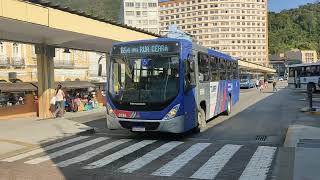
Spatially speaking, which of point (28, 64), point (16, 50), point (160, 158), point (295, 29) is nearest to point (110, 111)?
point (160, 158)

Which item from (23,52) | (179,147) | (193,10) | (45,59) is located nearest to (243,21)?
(193,10)

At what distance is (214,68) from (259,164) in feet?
29.4

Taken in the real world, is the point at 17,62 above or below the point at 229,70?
above

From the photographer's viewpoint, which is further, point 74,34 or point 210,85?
point 74,34

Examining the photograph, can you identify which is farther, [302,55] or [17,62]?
[302,55]

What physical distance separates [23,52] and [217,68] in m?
34.1

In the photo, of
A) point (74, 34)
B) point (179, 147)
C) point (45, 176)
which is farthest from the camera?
point (74, 34)

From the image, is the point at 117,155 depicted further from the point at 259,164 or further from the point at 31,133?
the point at 31,133

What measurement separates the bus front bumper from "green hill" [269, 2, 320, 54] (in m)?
157

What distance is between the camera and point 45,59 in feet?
79.2

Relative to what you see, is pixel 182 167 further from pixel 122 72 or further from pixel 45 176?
pixel 122 72

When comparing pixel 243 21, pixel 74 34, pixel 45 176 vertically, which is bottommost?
pixel 45 176

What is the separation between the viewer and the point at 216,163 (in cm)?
1034

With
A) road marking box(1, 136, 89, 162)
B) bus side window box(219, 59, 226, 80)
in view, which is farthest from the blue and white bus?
bus side window box(219, 59, 226, 80)
